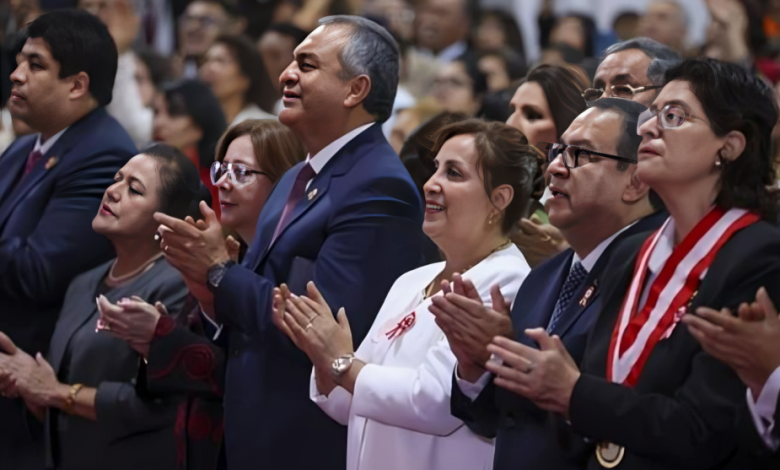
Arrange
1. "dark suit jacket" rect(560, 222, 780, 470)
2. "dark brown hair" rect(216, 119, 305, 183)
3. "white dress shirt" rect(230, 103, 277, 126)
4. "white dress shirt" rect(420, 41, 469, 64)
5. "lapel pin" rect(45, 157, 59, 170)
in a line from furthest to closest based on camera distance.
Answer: "white dress shirt" rect(420, 41, 469, 64) < "white dress shirt" rect(230, 103, 277, 126) < "lapel pin" rect(45, 157, 59, 170) < "dark brown hair" rect(216, 119, 305, 183) < "dark suit jacket" rect(560, 222, 780, 470)

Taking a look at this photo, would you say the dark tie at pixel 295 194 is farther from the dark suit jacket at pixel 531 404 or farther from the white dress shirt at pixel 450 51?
the white dress shirt at pixel 450 51

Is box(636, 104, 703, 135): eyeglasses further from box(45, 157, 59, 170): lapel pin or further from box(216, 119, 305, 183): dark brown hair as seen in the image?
box(45, 157, 59, 170): lapel pin

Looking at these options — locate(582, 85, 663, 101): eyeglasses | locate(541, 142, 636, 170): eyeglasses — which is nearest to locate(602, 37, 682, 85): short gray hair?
locate(582, 85, 663, 101): eyeglasses

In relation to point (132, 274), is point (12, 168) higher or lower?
higher

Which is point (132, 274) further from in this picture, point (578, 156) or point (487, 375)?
point (578, 156)

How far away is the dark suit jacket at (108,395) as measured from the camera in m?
3.91

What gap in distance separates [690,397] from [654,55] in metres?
1.66

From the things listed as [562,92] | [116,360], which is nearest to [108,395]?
[116,360]

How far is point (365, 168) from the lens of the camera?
12.1ft

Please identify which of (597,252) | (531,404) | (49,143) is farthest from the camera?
(49,143)

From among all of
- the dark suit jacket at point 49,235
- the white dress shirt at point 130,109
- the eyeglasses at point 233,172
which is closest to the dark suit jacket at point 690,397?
the eyeglasses at point 233,172

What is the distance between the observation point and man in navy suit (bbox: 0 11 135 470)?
13.6ft

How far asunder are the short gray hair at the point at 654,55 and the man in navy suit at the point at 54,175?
5.63 feet

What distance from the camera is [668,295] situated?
262 cm
